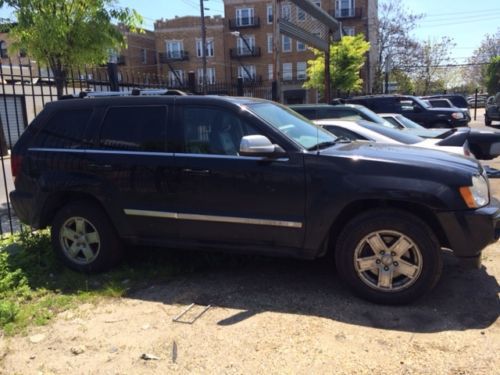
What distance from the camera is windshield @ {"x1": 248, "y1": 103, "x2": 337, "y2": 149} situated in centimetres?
437

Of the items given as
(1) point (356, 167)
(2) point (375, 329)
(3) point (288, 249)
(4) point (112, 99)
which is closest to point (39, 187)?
(4) point (112, 99)

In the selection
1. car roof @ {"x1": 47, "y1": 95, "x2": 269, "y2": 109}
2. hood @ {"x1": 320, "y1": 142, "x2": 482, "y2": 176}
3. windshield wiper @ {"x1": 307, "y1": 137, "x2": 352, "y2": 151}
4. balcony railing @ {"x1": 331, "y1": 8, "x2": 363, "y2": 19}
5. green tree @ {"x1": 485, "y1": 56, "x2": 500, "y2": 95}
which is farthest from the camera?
green tree @ {"x1": 485, "y1": 56, "x2": 500, "y2": 95}

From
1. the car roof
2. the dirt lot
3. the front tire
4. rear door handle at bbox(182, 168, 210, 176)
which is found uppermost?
the car roof

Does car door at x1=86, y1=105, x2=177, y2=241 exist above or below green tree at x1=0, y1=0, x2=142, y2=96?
below

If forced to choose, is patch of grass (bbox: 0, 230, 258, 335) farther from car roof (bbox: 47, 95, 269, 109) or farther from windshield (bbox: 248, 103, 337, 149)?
car roof (bbox: 47, 95, 269, 109)

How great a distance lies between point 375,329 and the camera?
3.63 m

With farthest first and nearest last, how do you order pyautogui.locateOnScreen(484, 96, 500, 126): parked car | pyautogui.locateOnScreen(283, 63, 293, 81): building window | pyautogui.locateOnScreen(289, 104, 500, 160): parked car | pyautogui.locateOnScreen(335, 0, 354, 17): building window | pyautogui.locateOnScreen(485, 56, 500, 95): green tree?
pyautogui.locateOnScreen(283, 63, 293, 81): building window, pyautogui.locateOnScreen(485, 56, 500, 95): green tree, pyautogui.locateOnScreen(335, 0, 354, 17): building window, pyautogui.locateOnScreen(484, 96, 500, 126): parked car, pyautogui.locateOnScreen(289, 104, 500, 160): parked car

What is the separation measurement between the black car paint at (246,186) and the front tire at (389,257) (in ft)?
0.49

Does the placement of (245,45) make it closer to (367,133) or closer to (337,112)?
(337,112)

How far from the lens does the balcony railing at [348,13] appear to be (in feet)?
160

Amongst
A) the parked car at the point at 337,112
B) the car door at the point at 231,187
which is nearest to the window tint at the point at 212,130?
the car door at the point at 231,187

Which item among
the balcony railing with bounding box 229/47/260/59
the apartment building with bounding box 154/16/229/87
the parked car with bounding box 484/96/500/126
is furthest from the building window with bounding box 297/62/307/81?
the parked car with bounding box 484/96/500/126

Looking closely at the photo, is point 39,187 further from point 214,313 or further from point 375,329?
point 375,329

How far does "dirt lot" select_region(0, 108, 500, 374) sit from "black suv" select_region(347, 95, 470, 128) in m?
12.4
